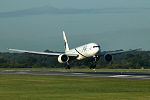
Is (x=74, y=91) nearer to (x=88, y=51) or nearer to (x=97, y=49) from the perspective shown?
(x=97, y=49)

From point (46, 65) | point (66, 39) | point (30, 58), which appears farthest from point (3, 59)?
point (66, 39)

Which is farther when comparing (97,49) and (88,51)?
(88,51)

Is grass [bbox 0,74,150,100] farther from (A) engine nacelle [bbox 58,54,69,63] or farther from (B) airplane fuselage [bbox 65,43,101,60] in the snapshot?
(A) engine nacelle [bbox 58,54,69,63]

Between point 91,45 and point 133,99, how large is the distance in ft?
190

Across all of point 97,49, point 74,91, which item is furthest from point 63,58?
point 74,91

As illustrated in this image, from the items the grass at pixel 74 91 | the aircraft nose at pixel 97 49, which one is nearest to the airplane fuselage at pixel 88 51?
the aircraft nose at pixel 97 49

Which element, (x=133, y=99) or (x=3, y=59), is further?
(x=3, y=59)

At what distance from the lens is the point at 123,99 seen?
22859 millimetres

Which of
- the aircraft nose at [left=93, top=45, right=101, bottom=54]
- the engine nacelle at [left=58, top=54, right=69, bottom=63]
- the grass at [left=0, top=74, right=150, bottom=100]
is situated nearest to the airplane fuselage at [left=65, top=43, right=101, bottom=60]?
the aircraft nose at [left=93, top=45, right=101, bottom=54]

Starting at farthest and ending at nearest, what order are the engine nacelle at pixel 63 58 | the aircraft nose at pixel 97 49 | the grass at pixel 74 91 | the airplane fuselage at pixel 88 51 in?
the engine nacelle at pixel 63 58
the airplane fuselage at pixel 88 51
the aircraft nose at pixel 97 49
the grass at pixel 74 91

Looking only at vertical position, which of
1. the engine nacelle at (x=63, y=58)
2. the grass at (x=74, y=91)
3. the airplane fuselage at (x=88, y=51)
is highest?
the airplane fuselage at (x=88, y=51)

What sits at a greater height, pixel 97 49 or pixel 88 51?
pixel 97 49

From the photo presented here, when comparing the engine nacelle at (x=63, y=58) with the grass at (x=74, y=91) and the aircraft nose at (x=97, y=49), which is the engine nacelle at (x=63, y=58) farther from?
the grass at (x=74, y=91)

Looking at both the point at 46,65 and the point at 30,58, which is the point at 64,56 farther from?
the point at 30,58
